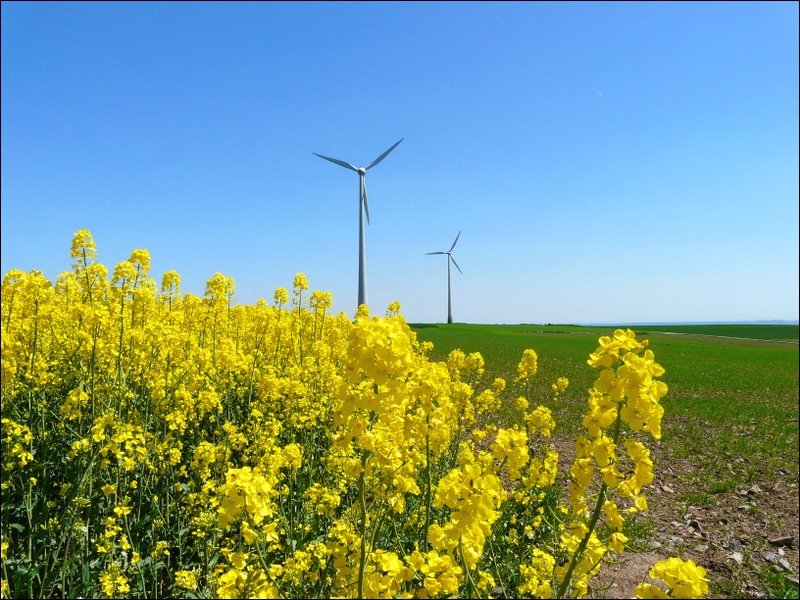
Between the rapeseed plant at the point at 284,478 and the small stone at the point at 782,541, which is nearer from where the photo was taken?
the rapeseed plant at the point at 284,478

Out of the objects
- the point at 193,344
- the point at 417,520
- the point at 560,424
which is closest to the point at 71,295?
the point at 193,344

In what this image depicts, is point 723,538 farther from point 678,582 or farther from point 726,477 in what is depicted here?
point 678,582

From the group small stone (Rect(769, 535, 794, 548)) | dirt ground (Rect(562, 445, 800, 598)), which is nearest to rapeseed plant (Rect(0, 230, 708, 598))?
dirt ground (Rect(562, 445, 800, 598))

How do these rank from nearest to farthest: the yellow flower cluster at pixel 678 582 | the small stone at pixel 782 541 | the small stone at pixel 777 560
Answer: the yellow flower cluster at pixel 678 582
the small stone at pixel 777 560
the small stone at pixel 782 541

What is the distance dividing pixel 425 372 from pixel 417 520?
1.63m

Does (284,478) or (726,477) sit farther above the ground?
(284,478)

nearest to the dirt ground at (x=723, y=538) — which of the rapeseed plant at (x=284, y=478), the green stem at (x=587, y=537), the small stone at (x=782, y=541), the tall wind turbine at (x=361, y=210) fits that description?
the small stone at (x=782, y=541)

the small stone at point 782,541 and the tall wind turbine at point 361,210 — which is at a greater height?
the tall wind turbine at point 361,210

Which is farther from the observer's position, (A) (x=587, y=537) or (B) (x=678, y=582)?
(A) (x=587, y=537)

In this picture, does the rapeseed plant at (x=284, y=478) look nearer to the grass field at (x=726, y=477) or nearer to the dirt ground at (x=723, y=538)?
the dirt ground at (x=723, y=538)

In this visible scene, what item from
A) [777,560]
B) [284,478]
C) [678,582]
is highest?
[678,582]

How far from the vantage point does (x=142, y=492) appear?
4387 millimetres

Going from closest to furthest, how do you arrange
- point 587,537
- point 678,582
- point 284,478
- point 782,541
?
point 678,582 → point 587,537 → point 284,478 → point 782,541

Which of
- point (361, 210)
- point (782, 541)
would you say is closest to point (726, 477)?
point (782, 541)
